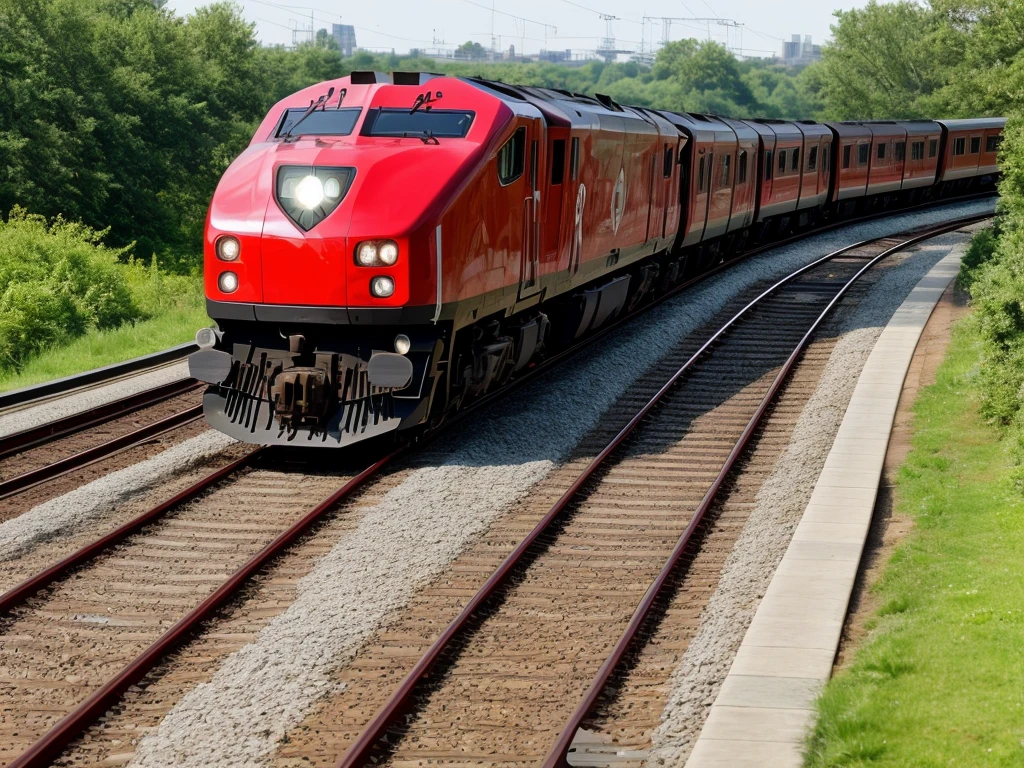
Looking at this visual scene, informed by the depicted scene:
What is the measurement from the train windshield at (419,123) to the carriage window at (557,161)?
2.22 metres

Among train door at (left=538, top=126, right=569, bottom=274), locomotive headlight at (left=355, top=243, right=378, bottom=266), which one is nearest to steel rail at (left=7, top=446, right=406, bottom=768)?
locomotive headlight at (left=355, top=243, right=378, bottom=266)

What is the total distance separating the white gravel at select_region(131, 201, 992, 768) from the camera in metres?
7.22

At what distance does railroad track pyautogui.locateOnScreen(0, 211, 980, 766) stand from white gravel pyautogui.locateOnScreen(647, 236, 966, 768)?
448mm

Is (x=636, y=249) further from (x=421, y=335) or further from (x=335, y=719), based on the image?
(x=335, y=719)

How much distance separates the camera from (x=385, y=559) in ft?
32.9

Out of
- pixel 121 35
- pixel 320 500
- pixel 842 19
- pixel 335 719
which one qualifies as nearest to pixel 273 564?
pixel 320 500

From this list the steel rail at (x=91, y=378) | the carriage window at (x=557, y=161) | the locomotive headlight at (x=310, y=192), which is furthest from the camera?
the steel rail at (x=91, y=378)

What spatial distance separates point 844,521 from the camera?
1070 cm

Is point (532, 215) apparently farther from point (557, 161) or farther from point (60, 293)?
point (60, 293)

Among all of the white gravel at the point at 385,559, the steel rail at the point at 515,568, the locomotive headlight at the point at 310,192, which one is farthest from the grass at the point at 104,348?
the steel rail at the point at 515,568

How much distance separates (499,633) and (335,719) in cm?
165

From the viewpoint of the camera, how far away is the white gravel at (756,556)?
7.39m

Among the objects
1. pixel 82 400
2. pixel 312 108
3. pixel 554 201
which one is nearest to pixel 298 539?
pixel 312 108

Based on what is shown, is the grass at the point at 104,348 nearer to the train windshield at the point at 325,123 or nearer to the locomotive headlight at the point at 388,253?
the train windshield at the point at 325,123
